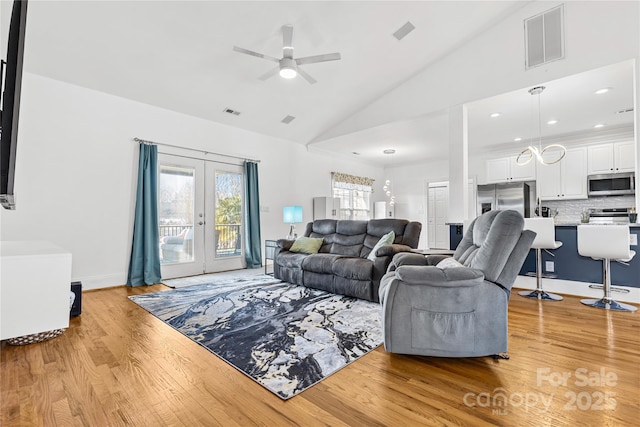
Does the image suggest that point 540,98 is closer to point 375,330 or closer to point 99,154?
point 375,330

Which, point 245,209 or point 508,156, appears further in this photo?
point 508,156

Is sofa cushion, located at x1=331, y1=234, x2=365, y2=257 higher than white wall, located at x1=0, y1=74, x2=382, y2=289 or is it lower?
lower

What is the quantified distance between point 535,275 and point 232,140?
5229 millimetres

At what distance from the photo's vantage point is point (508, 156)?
674cm

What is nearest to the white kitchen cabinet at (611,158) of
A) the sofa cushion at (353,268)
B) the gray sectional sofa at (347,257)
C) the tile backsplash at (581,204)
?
the tile backsplash at (581,204)

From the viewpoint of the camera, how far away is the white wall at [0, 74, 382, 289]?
361 cm

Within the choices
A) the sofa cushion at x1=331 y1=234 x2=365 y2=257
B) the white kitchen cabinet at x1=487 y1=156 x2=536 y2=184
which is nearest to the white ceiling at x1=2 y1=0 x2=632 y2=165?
the white kitchen cabinet at x1=487 y1=156 x2=536 y2=184

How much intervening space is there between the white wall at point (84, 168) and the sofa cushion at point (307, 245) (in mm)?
2434

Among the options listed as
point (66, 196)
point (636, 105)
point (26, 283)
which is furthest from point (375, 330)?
point (66, 196)

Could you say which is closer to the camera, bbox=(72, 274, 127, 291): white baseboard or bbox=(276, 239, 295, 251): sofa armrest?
bbox=(72, 274, 127, 291): white baseboard

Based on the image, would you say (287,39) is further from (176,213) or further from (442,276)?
(176,213)

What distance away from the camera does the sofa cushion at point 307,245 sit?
4.37 m

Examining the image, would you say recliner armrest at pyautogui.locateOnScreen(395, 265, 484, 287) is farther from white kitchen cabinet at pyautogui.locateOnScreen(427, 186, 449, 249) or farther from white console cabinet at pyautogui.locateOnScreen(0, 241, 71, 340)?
white kitchen cabinet at pyautogui.locateOnScreen(427, 186, 449, 249)

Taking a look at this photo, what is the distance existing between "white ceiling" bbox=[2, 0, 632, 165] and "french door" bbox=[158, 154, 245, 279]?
0.97 meters
